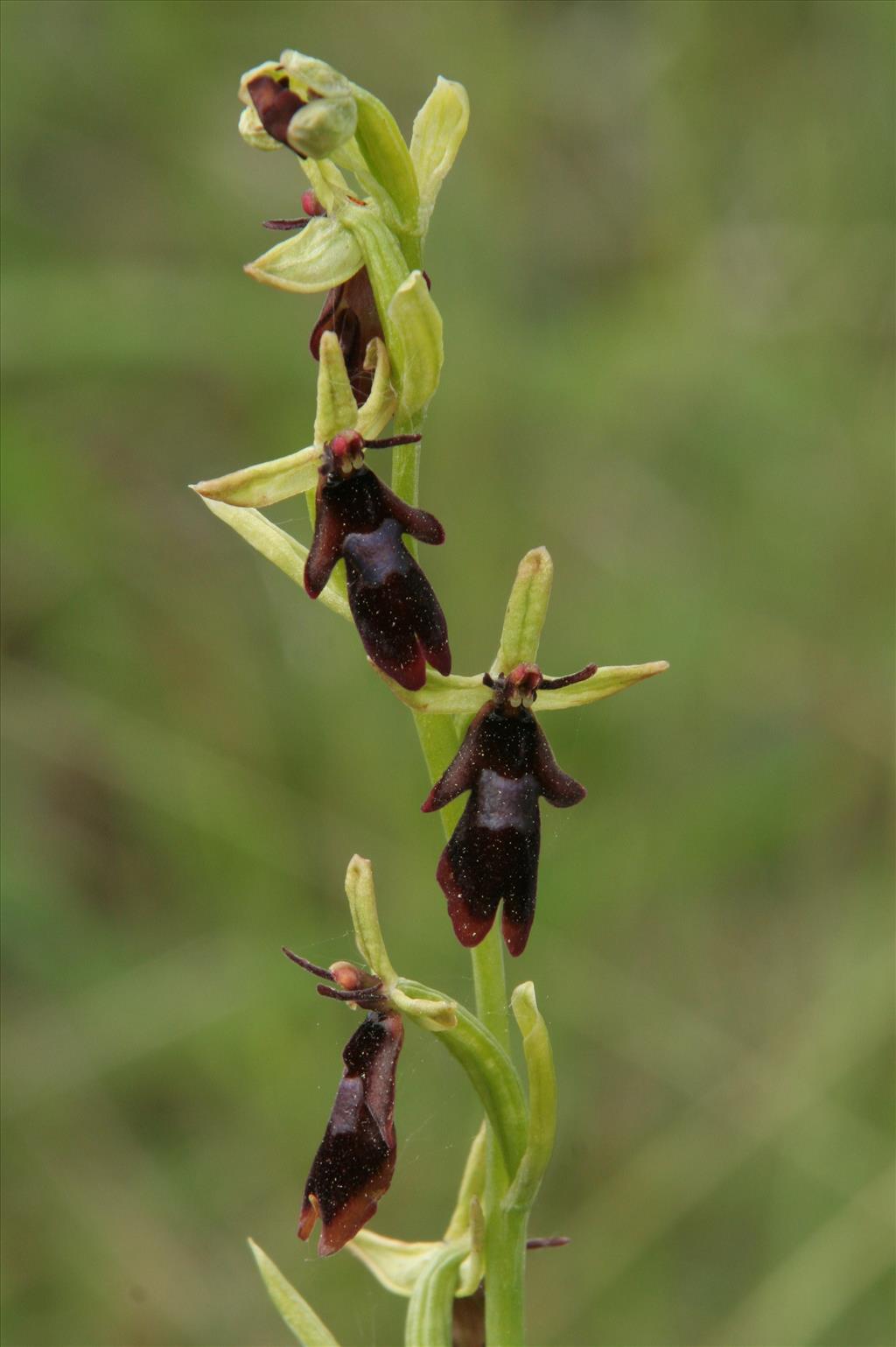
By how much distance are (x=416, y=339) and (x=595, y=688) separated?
0.55 meters

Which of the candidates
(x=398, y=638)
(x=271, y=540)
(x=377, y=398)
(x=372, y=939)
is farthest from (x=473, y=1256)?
(x=377, y=398)

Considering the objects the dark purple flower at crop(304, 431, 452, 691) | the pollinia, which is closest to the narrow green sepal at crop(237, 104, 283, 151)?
the pollinia

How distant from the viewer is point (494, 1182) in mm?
2299

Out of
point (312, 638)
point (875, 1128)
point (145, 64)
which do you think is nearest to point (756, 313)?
point (312, 638)

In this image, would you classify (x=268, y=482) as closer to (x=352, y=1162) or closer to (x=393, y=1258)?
(x=352, y=1162)

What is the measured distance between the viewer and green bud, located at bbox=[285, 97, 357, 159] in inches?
78.0

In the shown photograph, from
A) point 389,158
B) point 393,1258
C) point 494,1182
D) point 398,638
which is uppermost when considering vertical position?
point 389,158

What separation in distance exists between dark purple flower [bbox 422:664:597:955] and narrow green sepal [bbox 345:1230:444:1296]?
0.73 meters

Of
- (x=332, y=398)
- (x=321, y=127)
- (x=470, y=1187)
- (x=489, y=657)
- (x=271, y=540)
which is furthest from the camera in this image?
(x=489, y=657)

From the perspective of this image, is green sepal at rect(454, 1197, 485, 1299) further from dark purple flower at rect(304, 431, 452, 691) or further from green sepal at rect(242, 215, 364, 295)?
green sepal at rect(242, 215, 364, 295)

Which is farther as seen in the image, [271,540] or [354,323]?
[271,540]

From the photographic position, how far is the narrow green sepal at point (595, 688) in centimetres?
209

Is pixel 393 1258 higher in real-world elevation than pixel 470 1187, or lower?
lower

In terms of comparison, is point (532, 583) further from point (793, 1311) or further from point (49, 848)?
point (49, 848)
